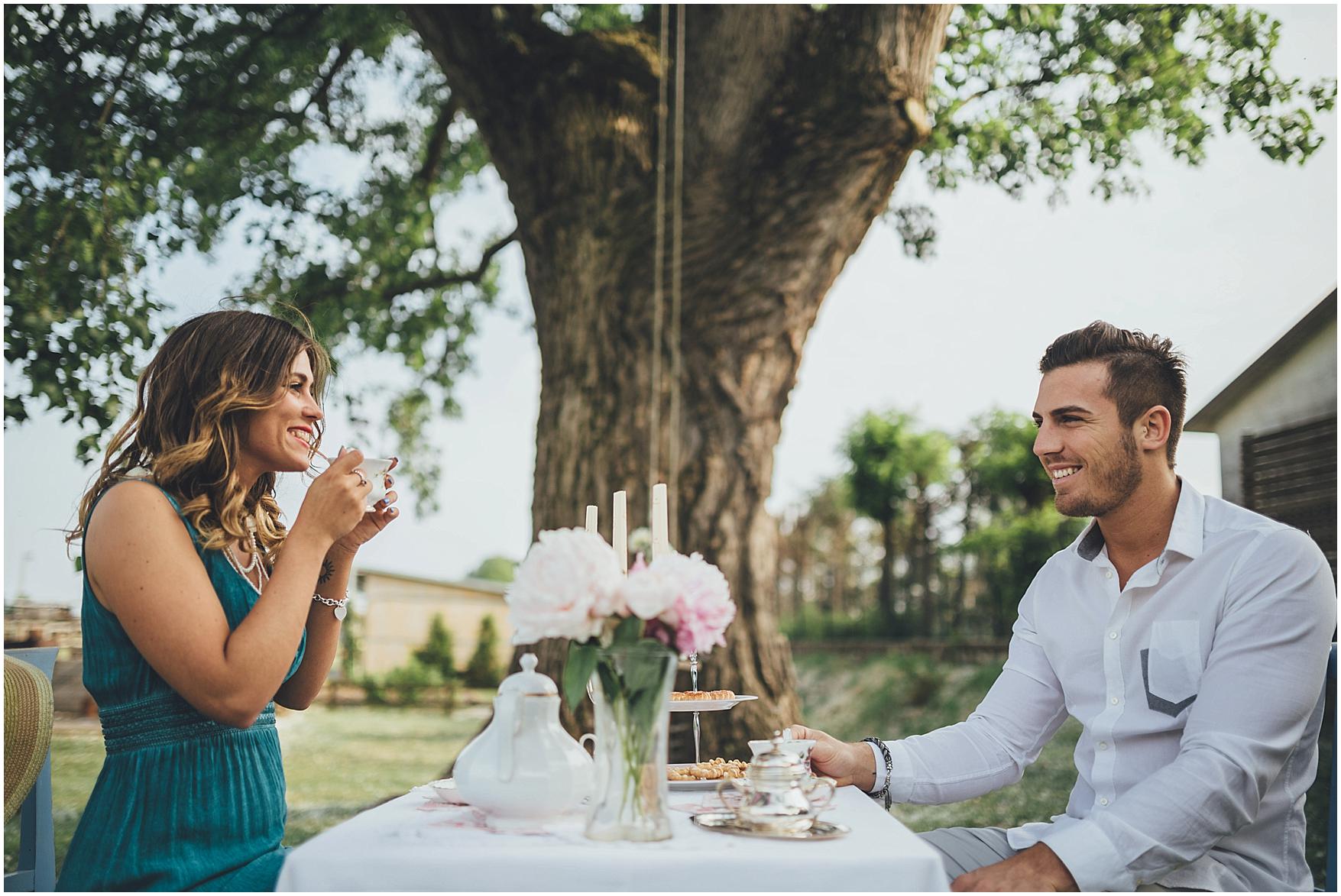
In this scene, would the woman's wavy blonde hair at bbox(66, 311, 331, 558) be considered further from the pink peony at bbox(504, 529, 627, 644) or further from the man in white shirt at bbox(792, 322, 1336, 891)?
the man in white shirt at bbox(792, 322, 1336, 891)

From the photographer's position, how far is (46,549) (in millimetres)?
4691

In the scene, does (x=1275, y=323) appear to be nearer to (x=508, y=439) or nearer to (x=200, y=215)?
(x=200, y=215)

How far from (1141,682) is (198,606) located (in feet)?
4.59

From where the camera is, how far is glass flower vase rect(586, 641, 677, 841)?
1138mm

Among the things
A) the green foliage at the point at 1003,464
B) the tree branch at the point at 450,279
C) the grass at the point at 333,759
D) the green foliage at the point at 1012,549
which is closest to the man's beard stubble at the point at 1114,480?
the grass at the point at 333,759

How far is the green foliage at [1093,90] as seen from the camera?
14.6 ft

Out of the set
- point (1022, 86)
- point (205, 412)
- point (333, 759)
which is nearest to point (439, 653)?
point (333, 759)

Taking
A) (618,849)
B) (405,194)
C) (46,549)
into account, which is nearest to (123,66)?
(405,194)

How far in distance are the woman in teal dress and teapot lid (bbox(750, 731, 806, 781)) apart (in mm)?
626

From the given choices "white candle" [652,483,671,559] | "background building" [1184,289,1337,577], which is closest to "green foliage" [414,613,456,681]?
"background building" [1184,289,1337,577]

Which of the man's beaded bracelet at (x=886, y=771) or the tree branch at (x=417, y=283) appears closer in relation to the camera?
the man's beaded bracelet at (x=886, y=771)

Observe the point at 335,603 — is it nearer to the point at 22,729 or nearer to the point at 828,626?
the point at 22,729

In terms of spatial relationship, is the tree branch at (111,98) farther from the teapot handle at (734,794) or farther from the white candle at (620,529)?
the teapot handle at (734,794)

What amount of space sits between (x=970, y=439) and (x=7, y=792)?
6841 mm
